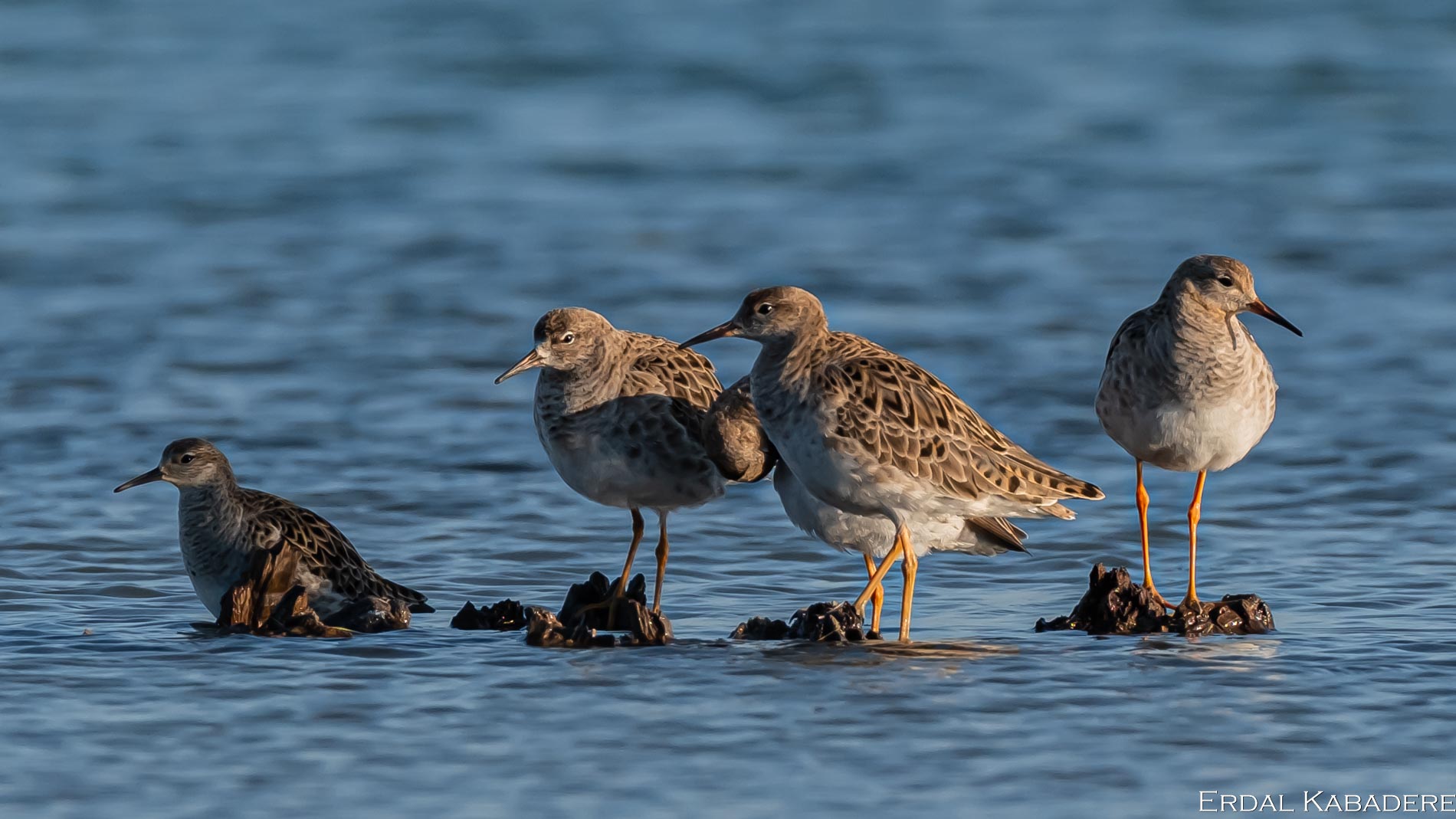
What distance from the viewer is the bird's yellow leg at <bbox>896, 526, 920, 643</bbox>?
8.73 meters

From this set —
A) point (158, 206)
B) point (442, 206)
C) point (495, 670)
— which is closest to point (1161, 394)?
point (495, 670)

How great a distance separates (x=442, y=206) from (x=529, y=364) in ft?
31.3

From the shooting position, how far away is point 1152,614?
8555 millimetres

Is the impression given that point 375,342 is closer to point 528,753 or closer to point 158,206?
point 158,206

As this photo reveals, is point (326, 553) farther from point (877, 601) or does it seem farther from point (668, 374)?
point (877, 601)

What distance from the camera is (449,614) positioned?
360 inches

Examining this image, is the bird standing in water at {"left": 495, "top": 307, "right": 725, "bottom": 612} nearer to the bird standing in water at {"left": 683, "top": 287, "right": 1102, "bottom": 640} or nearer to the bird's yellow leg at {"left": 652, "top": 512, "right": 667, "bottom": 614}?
the bird's yellow leg at {"left": 652, "top": 512, "right": 667, "bottom": 614}

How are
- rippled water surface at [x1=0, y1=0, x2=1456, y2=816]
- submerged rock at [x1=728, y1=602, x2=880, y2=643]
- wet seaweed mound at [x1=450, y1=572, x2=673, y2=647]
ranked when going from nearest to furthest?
rippled water surface at [x1=0, y1=0, x2=1456, y2=816]
wet seaweed mound at [x1=450, y1=572, x2=673, y2=647]
submerged rock at [x1=728, y1=602, x2=880, y2=643]

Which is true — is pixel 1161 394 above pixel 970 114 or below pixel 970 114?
below

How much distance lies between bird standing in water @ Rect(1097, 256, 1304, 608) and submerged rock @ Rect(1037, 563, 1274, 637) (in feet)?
1.12

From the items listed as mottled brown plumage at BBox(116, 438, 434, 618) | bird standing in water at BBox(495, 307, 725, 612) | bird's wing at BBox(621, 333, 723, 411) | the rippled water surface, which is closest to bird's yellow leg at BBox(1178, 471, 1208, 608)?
the rippled water surface

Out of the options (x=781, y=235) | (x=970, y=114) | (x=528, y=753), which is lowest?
(x=528, y=753)

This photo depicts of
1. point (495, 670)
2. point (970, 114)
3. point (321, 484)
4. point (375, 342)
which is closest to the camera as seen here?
point (495, 670)

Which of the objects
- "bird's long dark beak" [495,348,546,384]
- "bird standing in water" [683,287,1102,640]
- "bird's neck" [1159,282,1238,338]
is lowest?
"bird standing in water" [683,287,1102,640]
